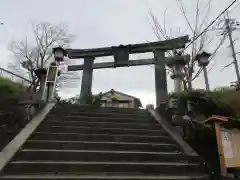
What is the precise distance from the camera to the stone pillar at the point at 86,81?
12.3 meters

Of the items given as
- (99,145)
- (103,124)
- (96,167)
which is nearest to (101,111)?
(103,124)

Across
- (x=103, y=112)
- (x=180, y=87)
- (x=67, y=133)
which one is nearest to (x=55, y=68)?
(x=103, y=112)

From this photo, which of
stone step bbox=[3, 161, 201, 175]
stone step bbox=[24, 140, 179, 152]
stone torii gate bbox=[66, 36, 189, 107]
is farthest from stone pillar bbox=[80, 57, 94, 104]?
stone step bbox=[3, 161, 201, 175]

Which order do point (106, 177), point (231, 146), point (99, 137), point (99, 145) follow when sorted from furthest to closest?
point (99, 137), point (99, 145), point (231, 146), point (106, 177)

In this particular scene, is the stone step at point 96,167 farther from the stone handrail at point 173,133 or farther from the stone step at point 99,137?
the stone step at point 99,137

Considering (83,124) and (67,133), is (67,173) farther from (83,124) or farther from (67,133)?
(83,124)

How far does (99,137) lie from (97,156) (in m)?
0.95

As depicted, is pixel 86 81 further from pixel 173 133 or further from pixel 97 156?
pixel 97 156

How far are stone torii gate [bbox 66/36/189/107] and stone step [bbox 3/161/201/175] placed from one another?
253 inches

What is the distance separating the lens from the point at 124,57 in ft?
41.4

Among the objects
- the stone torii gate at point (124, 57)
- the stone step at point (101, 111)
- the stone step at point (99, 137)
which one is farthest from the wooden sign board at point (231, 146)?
the stone torii gate at point (124, 57)

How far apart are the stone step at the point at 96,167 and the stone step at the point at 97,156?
198 mm

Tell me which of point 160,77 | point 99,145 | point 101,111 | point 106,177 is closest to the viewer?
point 106,177

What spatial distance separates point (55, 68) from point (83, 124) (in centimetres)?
350
